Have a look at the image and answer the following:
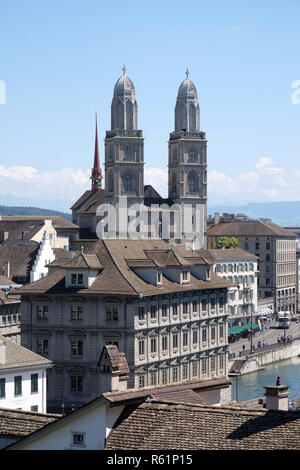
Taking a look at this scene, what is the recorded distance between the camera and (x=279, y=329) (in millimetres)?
142500

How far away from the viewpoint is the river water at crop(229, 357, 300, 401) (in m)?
89.9

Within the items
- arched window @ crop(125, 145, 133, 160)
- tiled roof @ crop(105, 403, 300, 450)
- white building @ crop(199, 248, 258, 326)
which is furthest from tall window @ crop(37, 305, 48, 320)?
arched window @ crop(125, 145, 133, 160)

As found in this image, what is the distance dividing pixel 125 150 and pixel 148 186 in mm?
8370

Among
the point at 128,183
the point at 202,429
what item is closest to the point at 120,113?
the point at 128,183

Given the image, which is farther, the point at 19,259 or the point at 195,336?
the point at 19,259

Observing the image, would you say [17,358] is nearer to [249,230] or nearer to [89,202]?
[89,202]

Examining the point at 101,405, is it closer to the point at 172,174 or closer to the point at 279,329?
the point at 279,329

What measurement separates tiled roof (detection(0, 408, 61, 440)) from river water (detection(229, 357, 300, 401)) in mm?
56660

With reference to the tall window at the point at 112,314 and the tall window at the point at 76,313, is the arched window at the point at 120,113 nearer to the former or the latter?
the tall window at the point at 76,313

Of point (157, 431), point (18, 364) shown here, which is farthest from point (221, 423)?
point (18, 364)

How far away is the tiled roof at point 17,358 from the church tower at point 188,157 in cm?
10496

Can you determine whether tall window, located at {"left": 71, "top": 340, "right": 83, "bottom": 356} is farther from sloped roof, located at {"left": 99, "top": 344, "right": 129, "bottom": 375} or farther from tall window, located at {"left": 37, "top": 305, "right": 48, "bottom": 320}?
sloped roof, located at {"left": 99, "top": 344, "right": 129, "bottom": 375}

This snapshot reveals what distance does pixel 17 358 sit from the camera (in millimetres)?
55625
